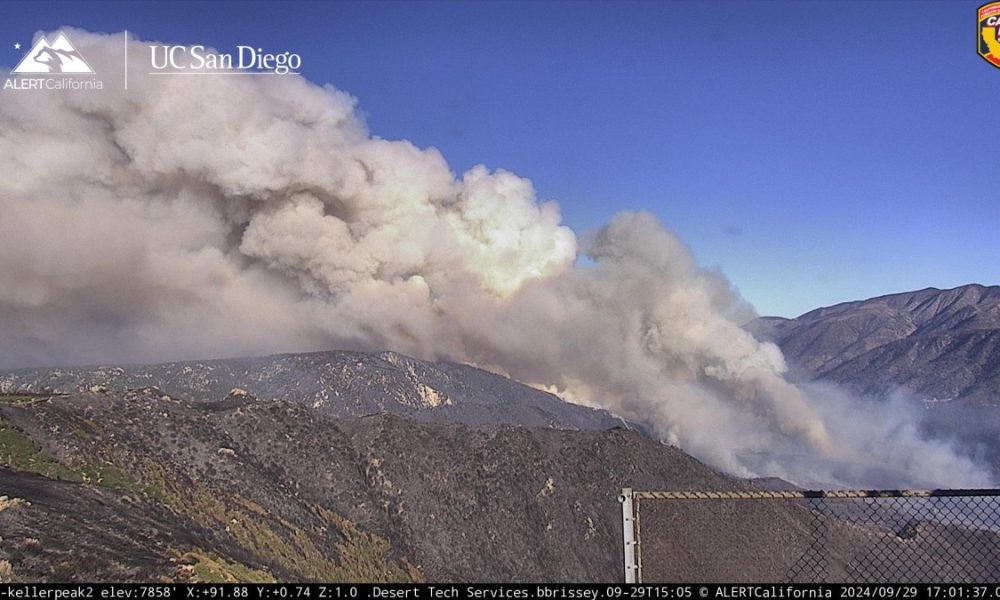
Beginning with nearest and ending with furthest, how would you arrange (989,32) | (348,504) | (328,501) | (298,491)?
(989,32) → (298,491) → (328,501) → (348,504)

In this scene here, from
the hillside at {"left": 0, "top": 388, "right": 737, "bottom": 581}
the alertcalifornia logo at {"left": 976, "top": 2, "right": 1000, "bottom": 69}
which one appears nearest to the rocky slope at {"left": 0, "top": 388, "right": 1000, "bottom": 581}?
the hillside at {"left": 0, "top": 388, "right": 737, "bottom": 581}

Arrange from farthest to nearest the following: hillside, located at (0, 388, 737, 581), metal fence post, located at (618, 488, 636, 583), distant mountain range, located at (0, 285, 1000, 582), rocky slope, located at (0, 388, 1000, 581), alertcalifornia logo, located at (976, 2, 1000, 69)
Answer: rocky slope, located at (0, 388, 1000, 581) < distant mountain range, located at (0, 285, 1000, 582) < hillside, located at (0, 388, 737, 581) < alertcalifornia logo, located at (976, 2, 1000, 69) < metal fence post, located at (618, 488, 636, 583)

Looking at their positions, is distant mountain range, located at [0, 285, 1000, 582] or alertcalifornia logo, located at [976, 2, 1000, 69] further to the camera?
distant mountain range, located at [0, 285, 1000, 582]

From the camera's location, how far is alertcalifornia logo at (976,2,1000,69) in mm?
25409

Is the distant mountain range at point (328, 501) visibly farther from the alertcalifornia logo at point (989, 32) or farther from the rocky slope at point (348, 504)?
the alertcalifornia logo at point (989, 32)

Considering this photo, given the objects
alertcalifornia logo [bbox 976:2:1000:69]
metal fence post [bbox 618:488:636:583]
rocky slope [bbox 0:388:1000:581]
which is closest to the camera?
metal fence post [bbox 618:488:636:583]

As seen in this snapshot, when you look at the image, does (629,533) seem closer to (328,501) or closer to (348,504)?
(328,501)

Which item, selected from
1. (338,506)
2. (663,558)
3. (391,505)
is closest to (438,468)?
(391,505)

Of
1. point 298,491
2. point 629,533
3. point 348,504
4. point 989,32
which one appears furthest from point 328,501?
point 629,533

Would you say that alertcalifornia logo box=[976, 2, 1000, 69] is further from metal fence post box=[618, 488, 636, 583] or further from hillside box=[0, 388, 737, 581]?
hillside box=[0, 388, 737, 581]

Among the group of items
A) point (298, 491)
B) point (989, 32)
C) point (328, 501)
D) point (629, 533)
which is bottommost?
point (629, 533)

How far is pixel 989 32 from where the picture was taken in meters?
25.6
